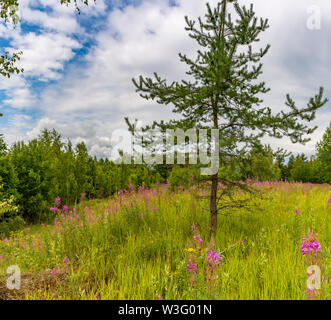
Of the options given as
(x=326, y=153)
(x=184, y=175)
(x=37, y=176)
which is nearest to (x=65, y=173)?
(x=37, y=176)

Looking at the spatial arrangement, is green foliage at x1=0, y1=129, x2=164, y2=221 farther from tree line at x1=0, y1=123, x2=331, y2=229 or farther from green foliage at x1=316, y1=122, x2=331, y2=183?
green foliage at x1=316, y1=122, x2=331, y2=183

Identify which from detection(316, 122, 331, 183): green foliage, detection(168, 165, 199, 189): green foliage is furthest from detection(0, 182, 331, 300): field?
detection(316, 122, 331, 183): green foliage

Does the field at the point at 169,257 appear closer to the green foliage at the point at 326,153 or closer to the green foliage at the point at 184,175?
the green foliage at the point at 184,175

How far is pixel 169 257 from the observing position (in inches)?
153

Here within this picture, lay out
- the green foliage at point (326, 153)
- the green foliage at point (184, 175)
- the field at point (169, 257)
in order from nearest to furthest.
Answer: the field at point (169, 257) < the green foliage at point (184, 175) < the green foliage at point (326, 153)

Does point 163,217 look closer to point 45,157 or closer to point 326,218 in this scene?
point 326,218

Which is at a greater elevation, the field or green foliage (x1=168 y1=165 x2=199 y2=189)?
green foliage (x1=168 y1=165 x2=199 y2=189)

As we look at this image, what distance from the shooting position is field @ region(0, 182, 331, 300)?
2.78m

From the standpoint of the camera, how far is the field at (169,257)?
9.13ft

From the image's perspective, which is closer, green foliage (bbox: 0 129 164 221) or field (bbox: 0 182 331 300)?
field (bbox: 0 182 331 300)

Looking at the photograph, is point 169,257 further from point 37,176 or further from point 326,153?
point 326,153

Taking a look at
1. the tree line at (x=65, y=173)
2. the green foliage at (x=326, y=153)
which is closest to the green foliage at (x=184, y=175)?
Result: the tree line at (x=65, y=173)

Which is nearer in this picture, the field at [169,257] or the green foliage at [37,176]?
the field at [169,257]

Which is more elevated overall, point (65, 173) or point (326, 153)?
point (326, 153)
